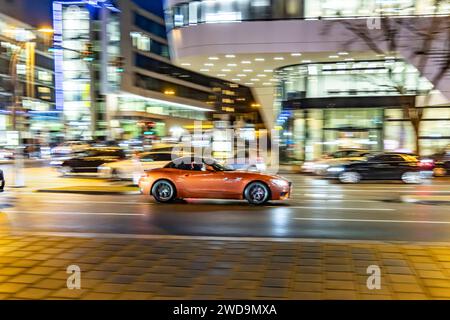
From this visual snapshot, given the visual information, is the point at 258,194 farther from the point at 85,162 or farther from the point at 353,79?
the point at 353,79

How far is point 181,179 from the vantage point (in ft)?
45.7

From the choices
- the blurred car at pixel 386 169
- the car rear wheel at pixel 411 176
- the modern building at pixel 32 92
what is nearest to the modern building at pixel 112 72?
the modern building at pixel 32 92

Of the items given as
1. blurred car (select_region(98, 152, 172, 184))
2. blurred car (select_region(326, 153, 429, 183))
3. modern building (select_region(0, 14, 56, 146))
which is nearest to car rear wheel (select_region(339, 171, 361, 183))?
blurred car (select_region(326, 153, 429, 183))

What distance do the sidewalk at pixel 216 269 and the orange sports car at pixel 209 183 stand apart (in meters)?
5.54

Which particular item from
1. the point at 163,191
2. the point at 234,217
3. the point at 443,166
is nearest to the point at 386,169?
the point at 443,166

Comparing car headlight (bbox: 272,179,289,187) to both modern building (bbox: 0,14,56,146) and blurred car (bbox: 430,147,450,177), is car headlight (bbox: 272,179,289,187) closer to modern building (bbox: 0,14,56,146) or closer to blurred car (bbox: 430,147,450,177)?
blurred car (bbox: 430,147,450,177)

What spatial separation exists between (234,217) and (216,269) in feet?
16.6

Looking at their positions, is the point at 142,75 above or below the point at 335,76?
above

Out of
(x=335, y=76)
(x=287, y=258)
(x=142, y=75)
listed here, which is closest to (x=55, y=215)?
(x=287, y=258)

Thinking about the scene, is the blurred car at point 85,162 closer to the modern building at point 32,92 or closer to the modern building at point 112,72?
the modern building at point 32,92

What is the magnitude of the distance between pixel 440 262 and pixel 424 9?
82.8 feet

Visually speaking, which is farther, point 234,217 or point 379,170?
point 379,170

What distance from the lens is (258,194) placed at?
13.3 metres
